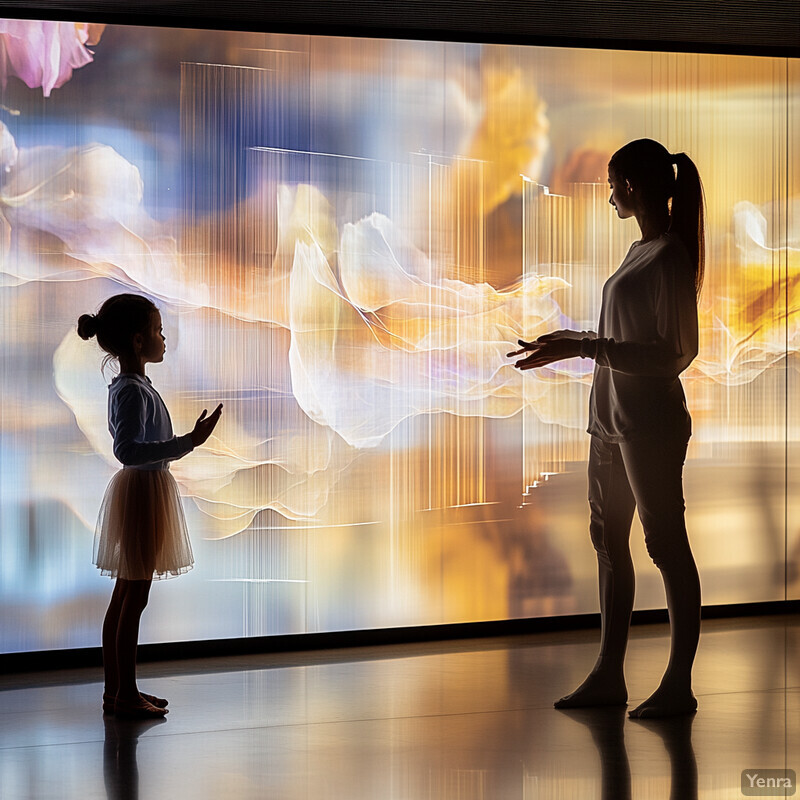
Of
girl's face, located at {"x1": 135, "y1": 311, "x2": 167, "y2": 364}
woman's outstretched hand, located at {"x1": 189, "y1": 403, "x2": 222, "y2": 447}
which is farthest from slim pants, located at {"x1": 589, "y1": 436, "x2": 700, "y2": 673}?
girl's face, located at {"x1": 135, "y1": 311, "x2": 167, "y2": 364}

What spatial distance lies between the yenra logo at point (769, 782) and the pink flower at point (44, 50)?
3387mm

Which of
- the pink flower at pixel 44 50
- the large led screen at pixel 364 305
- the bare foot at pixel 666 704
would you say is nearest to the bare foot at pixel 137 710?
the large led screen at pixel 364 305

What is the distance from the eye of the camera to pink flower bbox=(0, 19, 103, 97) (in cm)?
442

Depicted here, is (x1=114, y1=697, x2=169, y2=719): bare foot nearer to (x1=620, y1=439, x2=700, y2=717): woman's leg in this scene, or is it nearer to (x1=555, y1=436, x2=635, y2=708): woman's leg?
(x1=555, y1=436, x2=635, y2=708): woman's leg

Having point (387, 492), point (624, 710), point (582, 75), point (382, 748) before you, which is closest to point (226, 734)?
point (382, 748)

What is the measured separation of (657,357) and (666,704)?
108 centimetres

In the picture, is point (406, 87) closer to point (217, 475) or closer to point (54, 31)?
point (54, 31)

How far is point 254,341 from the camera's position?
471 cm

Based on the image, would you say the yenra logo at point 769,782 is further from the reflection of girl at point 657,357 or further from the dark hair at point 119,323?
the dark hair at point 119,323

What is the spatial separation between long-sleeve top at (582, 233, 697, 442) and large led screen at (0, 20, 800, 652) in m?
1.29

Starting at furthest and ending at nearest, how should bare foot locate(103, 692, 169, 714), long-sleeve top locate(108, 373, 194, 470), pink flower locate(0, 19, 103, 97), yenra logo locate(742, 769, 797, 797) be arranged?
1. pink flower locate(0, 19, 103, 97)
2. bare foot locate(103, 692, 169, 714)
3. long-sleeve top locate(108, 373, 194, 470)
4. yenra logo locate(742, 769, 797, 797)

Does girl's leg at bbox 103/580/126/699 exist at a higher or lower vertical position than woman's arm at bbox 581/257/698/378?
lower

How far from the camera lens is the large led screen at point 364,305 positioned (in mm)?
4496

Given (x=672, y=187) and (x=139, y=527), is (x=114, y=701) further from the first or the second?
(x=672, y=187)
